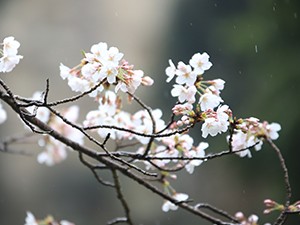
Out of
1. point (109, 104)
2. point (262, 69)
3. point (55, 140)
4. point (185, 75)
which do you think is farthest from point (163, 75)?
point (185, 75)

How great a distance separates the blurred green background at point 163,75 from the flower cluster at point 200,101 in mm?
1975

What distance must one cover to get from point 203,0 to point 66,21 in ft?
2.83

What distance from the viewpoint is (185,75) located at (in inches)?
34.9

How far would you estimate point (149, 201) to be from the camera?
125 inches

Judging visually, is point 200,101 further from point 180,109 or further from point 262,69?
point 262,69

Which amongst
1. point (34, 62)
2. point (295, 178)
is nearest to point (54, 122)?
point (295, 178)

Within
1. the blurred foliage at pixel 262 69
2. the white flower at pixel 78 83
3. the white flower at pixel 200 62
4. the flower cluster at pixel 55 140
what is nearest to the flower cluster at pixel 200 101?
the white flower at pixel 200 62

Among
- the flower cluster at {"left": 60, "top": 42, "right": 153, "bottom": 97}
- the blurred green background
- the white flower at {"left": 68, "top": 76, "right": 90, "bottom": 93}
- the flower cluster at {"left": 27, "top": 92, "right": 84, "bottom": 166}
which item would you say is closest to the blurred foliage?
the blurred green background

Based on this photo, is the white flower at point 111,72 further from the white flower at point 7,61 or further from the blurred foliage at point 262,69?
the blurred foliage at point 262,69

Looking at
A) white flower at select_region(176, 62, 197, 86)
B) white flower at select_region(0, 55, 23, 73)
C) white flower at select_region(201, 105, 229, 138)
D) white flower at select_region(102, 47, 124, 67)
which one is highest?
white flower at select_region(0, 55, 23, 73)

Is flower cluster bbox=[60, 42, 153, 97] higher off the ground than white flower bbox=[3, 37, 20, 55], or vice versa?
white flower bbox=[3, 37, 20, 55]

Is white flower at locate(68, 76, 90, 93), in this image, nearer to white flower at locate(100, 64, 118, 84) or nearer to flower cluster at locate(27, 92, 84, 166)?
white flower at locate(100, 64, 118, 84)

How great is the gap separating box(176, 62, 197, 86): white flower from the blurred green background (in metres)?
1.98

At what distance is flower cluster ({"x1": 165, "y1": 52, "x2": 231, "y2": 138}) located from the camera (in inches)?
32.6
